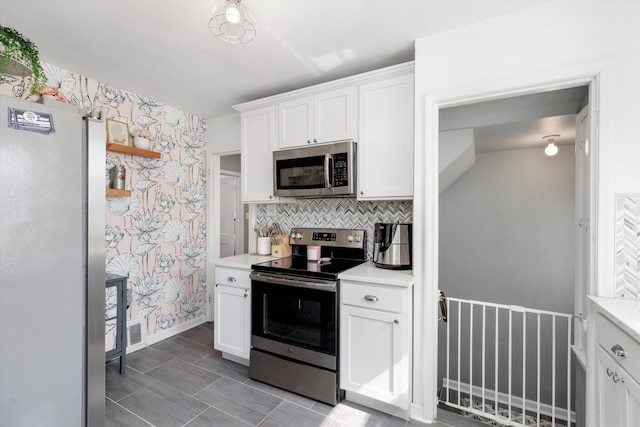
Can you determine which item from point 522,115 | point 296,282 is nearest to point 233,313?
point 296,282

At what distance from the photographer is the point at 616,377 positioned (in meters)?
1.24

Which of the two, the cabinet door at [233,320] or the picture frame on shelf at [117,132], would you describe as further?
the picture frame on shelf at [117,132]

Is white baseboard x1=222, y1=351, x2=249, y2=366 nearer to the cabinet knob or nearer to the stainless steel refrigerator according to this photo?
the stainless steel refrigerator

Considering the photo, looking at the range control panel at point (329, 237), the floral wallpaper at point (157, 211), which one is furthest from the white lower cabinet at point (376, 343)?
the floral wallpaper at point (157, 211)

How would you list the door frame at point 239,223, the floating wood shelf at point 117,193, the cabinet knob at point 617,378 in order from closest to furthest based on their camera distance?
the cabinet knob at point 617,378 → the floating wood shelf at point 117,193 → the door frame at point 239,223

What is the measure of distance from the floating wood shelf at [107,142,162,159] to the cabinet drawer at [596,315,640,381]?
11.3ft

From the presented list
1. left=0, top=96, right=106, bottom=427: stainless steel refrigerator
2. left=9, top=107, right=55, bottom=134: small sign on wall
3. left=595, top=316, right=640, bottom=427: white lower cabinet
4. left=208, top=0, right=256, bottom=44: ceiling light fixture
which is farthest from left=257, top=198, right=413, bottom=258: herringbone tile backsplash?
left=9, top=107, right=55, bottom=134: small sign on wall

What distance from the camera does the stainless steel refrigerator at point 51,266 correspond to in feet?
3.15

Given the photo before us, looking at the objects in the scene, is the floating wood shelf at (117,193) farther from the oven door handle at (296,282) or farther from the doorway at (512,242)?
the doorway at (512,242)

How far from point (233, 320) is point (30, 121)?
200cm

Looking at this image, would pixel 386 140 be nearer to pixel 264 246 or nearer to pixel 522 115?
pixel 522 115

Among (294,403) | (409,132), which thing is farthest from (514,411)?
(409,132)

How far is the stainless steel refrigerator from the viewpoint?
37.8 inches

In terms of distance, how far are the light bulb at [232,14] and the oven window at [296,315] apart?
1.68m
